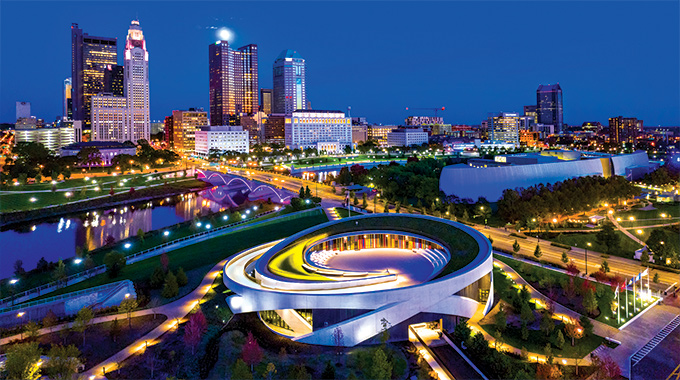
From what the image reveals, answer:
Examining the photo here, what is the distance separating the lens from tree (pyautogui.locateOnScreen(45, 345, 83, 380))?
15398 mm

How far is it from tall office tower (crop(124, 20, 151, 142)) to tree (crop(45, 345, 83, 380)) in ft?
458

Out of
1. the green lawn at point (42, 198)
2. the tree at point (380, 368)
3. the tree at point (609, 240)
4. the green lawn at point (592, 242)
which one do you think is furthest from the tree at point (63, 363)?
the green lawn at point (42, 198)

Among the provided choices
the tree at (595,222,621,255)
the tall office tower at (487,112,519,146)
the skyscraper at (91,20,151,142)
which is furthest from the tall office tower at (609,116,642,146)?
the skyscraper at (91,20,151,142)

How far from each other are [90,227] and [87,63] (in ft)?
513

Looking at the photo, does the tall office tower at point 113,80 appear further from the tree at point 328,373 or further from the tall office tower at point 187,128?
the tree at point 328,373

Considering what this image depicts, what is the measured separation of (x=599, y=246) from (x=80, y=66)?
7636 inches

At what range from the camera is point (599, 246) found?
3362cm

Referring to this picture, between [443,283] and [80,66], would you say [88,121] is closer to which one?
[80,66]

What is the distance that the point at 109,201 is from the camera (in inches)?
2376

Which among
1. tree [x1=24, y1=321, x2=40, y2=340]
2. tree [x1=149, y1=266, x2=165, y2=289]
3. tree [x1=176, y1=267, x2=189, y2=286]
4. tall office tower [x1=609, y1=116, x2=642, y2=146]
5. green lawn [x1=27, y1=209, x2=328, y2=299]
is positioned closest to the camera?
tree [x1=24, y1=321, x2=40, y2=340]

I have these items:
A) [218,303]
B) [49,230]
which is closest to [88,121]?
[49,230]

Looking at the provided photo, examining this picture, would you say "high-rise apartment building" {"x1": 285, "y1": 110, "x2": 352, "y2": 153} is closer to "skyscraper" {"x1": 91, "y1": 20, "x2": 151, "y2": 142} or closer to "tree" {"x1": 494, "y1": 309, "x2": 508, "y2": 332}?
"skyscraper" {"x1": 91, "y1": 20, "x2": 151, "y2": 142}

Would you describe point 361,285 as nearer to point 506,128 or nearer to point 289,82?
point 506,128

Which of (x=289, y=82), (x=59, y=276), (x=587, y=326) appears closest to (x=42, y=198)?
(x=59, y=276)
